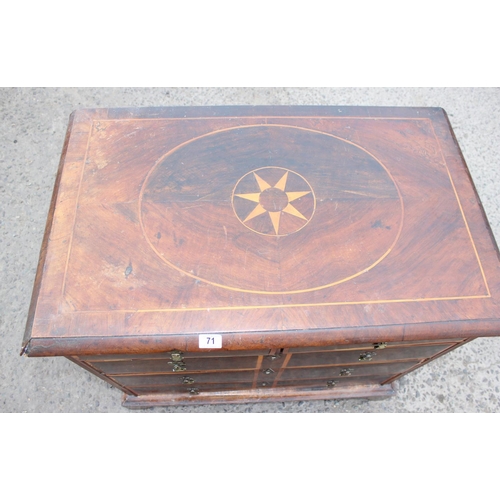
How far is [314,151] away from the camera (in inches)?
67.0

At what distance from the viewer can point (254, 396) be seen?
6.47ft

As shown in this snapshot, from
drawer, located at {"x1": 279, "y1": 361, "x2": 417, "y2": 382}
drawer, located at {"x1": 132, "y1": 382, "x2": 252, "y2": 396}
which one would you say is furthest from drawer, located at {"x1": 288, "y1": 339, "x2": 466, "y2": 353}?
drawer, located at {"x1": 132, "y1": 382, "x2": 252, "y2": 396}

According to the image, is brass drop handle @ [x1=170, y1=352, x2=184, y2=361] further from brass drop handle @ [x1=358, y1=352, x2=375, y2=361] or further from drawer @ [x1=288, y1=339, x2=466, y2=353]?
brass drop handle @ [x1=358, y1=352, x2=375, y2=361]

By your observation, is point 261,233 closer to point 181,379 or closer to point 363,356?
point 363,356

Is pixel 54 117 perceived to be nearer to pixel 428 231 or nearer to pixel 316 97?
pixel 316 97

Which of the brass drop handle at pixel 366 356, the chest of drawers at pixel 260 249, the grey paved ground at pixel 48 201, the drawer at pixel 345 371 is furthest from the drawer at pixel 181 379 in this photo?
the brass drop handle at pixel 366 356

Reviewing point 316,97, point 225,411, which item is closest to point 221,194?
point 225,411

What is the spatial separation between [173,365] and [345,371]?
66 cm

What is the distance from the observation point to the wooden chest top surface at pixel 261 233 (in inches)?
53.6

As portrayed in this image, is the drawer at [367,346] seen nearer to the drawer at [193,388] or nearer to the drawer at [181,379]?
the drawer at [181,379]

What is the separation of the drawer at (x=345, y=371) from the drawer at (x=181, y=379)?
164 millimetres

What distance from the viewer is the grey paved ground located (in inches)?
80.7

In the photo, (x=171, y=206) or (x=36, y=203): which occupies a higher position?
(x=36, y=203)
